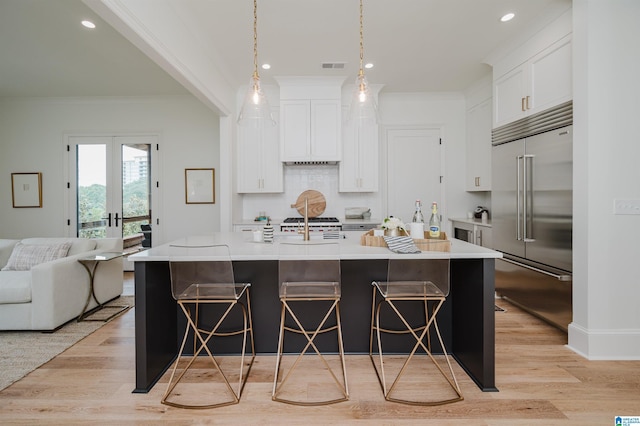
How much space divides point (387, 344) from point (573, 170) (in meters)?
2.08

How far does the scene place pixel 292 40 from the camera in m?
3.51

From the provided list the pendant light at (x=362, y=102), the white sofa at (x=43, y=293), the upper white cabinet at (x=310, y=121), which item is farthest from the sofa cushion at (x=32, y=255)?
the pendant light at (x=362, y=102)

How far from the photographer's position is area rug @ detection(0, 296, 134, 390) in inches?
94.7

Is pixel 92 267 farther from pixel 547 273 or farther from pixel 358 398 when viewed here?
pixel 547 273

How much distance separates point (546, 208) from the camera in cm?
301

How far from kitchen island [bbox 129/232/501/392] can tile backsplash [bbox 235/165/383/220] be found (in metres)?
2.33

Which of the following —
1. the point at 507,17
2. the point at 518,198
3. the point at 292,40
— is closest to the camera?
the point at 507,17

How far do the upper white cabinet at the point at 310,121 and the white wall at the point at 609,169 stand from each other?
281 cm

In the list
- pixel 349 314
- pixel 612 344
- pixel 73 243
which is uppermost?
pixel 73 243

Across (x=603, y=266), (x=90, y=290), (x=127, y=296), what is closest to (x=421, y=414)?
(x=603, y=266)

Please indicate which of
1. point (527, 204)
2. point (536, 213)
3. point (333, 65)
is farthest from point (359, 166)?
point (536, 213)

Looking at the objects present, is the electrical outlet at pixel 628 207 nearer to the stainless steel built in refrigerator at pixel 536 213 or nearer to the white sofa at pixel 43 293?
the stainless steel built in refrigerator at pixel 536 213

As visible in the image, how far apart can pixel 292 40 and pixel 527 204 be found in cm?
293

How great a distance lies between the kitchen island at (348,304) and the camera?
214 cm
